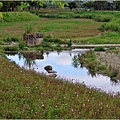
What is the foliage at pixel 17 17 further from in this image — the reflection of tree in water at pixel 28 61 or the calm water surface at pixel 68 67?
the reflection of tree in water at pixel 28 61

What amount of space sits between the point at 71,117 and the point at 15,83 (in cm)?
398

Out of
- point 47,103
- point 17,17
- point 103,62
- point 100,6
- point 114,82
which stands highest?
point 47,103

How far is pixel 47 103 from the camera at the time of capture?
918 cm

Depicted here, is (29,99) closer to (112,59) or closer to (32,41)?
(112,59)

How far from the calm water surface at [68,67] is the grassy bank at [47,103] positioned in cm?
523

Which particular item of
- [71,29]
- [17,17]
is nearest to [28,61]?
[71,29]

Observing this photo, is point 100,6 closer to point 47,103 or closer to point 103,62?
point 103,62

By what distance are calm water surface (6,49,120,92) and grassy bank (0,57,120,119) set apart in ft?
17.2

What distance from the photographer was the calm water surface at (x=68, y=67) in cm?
1838

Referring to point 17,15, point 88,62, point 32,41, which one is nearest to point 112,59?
point 88,62

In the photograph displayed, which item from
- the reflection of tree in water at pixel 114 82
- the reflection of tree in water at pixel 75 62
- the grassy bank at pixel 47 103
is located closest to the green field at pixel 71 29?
the grassy bank at pixel 47 103

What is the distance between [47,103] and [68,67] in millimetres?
14879

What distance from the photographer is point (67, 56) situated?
2934cm

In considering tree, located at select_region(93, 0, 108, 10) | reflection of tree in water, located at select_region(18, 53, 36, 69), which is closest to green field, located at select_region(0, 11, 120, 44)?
Answer: reflection of tree in water, located at select_region(18, 53, 36, 69)
